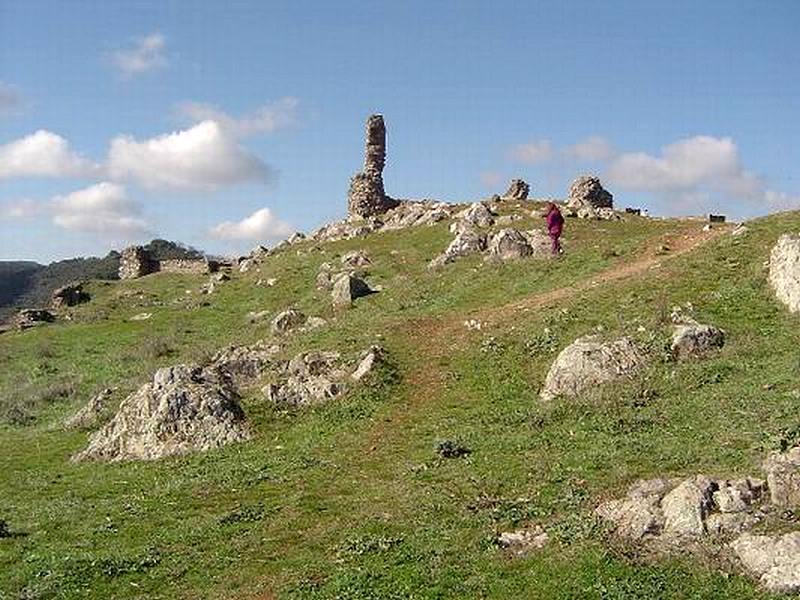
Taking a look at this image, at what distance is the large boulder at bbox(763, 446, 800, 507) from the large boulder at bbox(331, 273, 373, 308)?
33819mm

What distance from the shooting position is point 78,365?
58.2 m

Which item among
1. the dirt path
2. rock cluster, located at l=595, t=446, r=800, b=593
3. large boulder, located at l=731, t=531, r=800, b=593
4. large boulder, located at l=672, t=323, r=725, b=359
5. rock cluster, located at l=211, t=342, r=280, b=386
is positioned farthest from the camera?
rock cluster, located at l=211, t=342, r=280, b=386

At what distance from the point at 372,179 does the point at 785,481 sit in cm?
7645

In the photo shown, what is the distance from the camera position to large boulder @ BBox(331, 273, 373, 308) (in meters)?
52.3

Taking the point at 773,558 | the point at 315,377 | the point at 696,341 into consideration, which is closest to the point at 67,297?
the point at 315,377

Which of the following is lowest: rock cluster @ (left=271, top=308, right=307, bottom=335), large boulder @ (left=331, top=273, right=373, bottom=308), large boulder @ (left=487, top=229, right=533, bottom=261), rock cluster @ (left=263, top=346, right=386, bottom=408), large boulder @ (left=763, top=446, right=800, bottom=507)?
large boulder @ (left=763, top=446, right=800, bottom=507)

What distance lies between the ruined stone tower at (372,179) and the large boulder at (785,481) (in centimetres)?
7362

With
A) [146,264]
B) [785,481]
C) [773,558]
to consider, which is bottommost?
[773,558]

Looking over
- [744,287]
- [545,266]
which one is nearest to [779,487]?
[744,287]

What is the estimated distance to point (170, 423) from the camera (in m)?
33.2

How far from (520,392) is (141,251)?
82.0 meters

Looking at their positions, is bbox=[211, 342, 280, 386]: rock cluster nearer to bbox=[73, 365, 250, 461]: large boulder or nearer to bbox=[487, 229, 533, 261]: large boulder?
bbox=[73, 365, 250, 461]: large boulder

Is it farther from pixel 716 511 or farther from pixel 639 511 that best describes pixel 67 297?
pixel 716 511

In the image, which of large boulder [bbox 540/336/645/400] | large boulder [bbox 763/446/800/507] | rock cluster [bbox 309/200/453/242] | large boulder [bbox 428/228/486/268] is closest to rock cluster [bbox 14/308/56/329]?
rock cluster [bbox 309/200/453/242]
